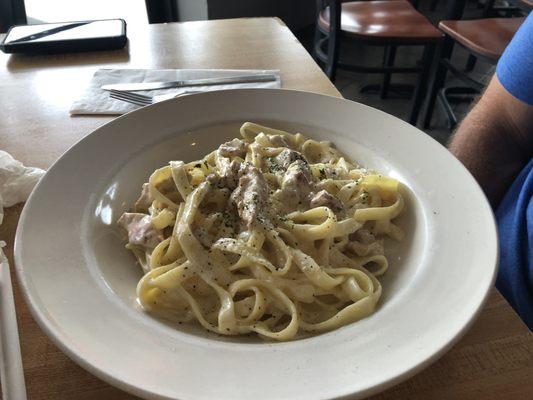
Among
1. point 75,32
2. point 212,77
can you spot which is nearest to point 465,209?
point 212,77

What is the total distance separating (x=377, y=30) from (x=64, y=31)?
1990mm

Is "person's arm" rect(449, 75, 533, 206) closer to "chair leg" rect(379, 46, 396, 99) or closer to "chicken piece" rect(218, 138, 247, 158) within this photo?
"chicken piece" rect(218, 138, 247, 158)

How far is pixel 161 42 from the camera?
1.99 meters

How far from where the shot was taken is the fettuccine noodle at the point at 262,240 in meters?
0.91

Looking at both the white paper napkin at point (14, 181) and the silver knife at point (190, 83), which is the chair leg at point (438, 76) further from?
the white paper napkin at point (14, 181)

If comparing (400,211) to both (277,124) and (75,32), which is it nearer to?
(277,124)

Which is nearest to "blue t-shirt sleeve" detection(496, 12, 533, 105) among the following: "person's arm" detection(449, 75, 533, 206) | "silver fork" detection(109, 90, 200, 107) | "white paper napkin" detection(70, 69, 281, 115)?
"person's arm" detection(449, 75, 533, 206)

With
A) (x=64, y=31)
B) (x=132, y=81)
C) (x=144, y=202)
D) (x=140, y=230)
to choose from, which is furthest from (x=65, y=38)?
→ (x=140, y=230)

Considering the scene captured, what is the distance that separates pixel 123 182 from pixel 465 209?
788mm

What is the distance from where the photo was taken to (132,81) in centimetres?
167

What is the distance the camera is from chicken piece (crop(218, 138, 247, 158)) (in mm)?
1247

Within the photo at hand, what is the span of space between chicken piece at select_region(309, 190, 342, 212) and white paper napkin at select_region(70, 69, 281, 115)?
67 centimetres

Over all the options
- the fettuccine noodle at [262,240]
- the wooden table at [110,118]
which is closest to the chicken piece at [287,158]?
the fettuccine noodle at [262,240]

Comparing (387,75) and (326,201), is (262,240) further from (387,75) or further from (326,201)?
(387,75)
